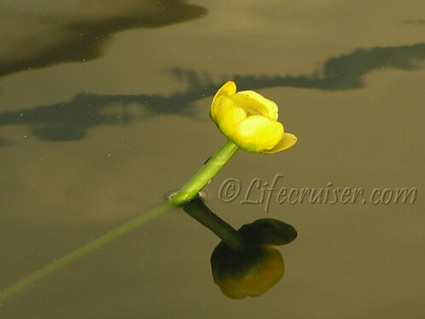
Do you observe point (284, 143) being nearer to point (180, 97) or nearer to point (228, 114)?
point (228, 114)

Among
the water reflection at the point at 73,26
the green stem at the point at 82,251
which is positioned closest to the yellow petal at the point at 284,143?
the green stem at the point at 82,251

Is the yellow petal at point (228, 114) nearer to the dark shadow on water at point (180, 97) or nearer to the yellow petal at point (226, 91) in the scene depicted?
the yellow petal at point (226, 91)

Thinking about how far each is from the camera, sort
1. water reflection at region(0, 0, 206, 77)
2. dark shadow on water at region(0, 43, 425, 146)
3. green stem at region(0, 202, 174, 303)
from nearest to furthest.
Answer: green stem at region(0, 202, 174, 303) < dark shadow on water at region(0, 43, 425, 146) < water reflection at region(0, 0, 206, 77)

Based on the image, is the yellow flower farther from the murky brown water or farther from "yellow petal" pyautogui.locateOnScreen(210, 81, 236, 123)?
the murky brown water

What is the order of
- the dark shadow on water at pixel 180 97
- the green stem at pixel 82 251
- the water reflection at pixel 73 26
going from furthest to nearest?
the water reflection at pixel 73 26
the dark shadow on water at pixel 180 97
the green stem at pixel 82 251

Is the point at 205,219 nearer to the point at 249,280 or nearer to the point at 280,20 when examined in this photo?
the point at 249,280

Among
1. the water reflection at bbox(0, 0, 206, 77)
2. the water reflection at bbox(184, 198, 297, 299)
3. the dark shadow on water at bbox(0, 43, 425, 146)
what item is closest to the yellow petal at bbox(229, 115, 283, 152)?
the water reflection at bbox(184, 198, 297, 299)

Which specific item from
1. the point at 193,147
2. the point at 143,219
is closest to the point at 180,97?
the point at 193,147

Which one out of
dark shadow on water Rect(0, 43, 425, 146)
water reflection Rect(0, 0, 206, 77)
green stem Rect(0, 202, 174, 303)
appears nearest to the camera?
green stem Rect(0, 202, 174, 303)
